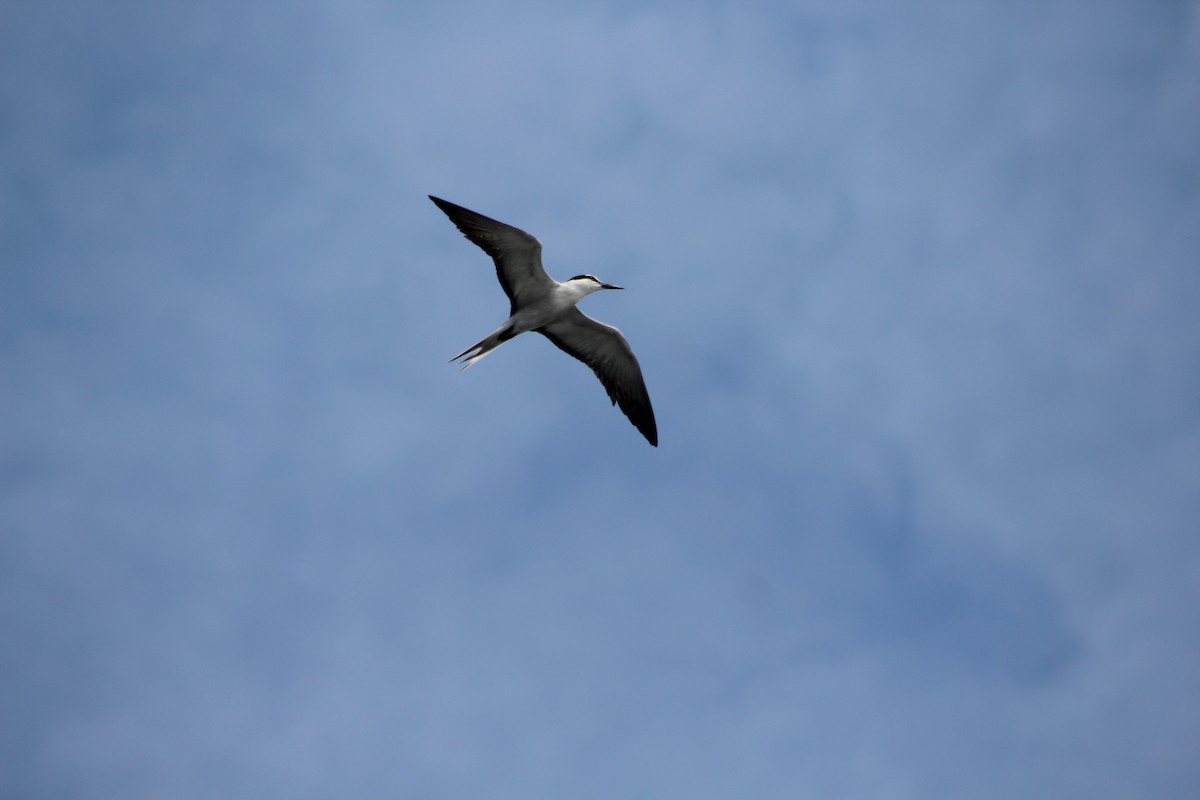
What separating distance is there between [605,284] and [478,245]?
2.81 meters

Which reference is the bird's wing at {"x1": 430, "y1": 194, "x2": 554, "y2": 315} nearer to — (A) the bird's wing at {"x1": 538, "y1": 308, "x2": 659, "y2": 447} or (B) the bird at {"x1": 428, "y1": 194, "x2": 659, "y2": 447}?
(B) the bird at {"x1": 428, "y1": 194, "x2": 659, "y2": 447}

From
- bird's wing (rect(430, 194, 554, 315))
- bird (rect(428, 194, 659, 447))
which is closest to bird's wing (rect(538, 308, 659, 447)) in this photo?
bird (rect(428, 194, 659, 447))

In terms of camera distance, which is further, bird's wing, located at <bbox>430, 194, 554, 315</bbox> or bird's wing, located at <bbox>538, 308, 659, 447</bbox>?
bird's wing, located at <bbox>538, 308, 659, 447</bbox>

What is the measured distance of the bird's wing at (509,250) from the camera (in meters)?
18.2

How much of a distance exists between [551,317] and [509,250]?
5.74 ft

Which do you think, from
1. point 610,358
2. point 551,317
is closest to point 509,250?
point 551,317

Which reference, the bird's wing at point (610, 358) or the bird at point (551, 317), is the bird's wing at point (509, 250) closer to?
the bird at point (551, 317)

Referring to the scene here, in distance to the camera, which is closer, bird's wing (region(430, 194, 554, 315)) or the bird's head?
bird's wing (region(430, 194, 554, 315))

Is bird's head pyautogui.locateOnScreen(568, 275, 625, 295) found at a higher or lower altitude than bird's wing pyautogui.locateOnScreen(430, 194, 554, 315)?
higher

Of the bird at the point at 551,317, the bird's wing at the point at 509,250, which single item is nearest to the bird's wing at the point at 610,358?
the bird at the point at 551,317

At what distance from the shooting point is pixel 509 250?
61.1 ft

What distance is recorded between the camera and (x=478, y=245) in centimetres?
1869

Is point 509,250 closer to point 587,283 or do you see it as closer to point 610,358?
point 587,283

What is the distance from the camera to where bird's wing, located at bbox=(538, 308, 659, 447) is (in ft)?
66.3
